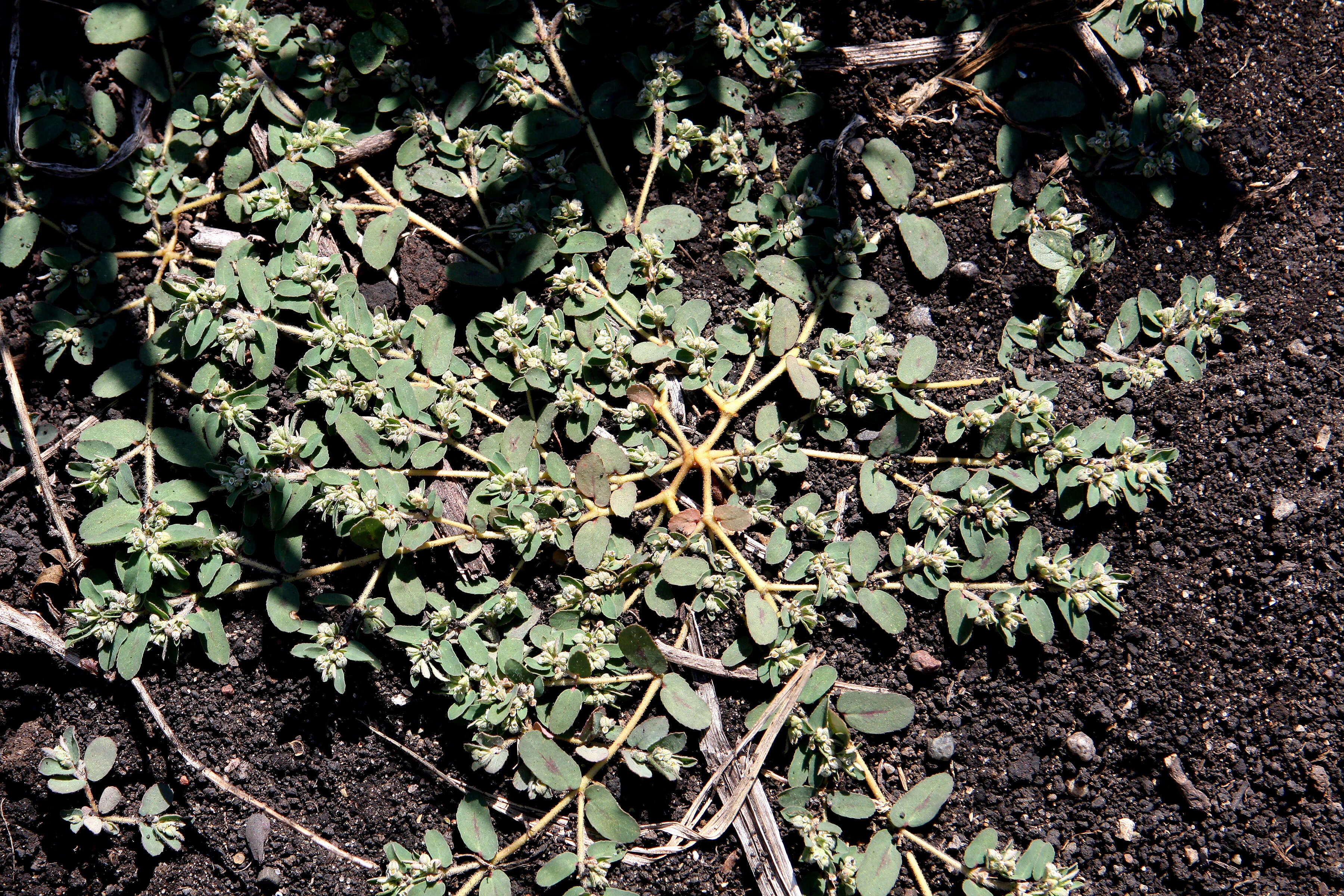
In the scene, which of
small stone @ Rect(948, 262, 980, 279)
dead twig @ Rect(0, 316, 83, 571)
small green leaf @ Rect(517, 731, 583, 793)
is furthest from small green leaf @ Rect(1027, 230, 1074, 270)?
dead twig @ Rect(0, 316, 83, 571)

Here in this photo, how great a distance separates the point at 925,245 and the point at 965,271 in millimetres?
151

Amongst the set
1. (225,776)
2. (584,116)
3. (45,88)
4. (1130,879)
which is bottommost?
(1130,879)

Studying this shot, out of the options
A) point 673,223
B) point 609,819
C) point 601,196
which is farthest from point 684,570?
point 601,196

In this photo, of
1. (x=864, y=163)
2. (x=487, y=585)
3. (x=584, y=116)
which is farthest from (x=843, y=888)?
(x=584, y=116)

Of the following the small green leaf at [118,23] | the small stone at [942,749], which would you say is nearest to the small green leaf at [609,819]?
the small stone at [942,749]

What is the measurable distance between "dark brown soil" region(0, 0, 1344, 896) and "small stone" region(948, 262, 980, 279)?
0.53 feet

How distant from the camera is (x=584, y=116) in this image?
262cm

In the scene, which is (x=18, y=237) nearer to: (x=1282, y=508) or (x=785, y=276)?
(x=785, y=276)

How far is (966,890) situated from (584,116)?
2536 millimetres

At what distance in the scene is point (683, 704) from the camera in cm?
239

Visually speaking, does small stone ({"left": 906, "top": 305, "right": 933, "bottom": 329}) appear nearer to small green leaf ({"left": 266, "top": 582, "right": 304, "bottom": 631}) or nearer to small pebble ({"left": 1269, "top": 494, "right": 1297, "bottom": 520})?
small pebble ({"left": 1269, "top": 494, "right": 1297, "bottom": 520})

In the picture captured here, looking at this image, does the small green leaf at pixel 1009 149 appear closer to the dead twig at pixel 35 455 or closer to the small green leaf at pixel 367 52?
the small green leaf at pixel 367 52

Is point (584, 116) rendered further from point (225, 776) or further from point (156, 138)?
point (225, 776)

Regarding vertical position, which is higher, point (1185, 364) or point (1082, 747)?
point (1185, 364)
